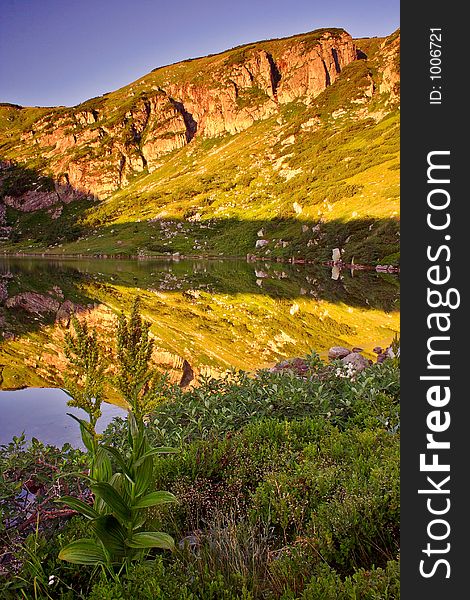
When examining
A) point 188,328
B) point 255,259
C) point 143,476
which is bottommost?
point 143,476

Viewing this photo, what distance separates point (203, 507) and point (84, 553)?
7.04ft

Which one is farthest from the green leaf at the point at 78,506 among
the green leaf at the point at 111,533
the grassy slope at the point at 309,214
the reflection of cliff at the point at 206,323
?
the grassy slope at the point at 309,214

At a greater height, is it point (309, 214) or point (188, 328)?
point (309, 214)

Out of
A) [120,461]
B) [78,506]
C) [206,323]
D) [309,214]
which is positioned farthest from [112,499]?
[309,214]

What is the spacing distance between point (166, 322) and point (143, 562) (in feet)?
75.6

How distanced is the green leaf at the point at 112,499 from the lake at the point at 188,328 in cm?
673

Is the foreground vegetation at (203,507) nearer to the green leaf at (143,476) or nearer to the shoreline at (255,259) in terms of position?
the green leaf at (143,476)

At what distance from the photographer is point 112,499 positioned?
4156mm

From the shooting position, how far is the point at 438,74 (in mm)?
2465

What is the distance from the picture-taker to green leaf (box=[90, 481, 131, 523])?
3.95 m

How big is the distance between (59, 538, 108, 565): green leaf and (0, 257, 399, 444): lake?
21.6 feet

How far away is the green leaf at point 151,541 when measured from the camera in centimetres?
426

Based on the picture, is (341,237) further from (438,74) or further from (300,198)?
(438,74)

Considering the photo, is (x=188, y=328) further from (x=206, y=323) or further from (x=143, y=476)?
(x=143, y=476)
